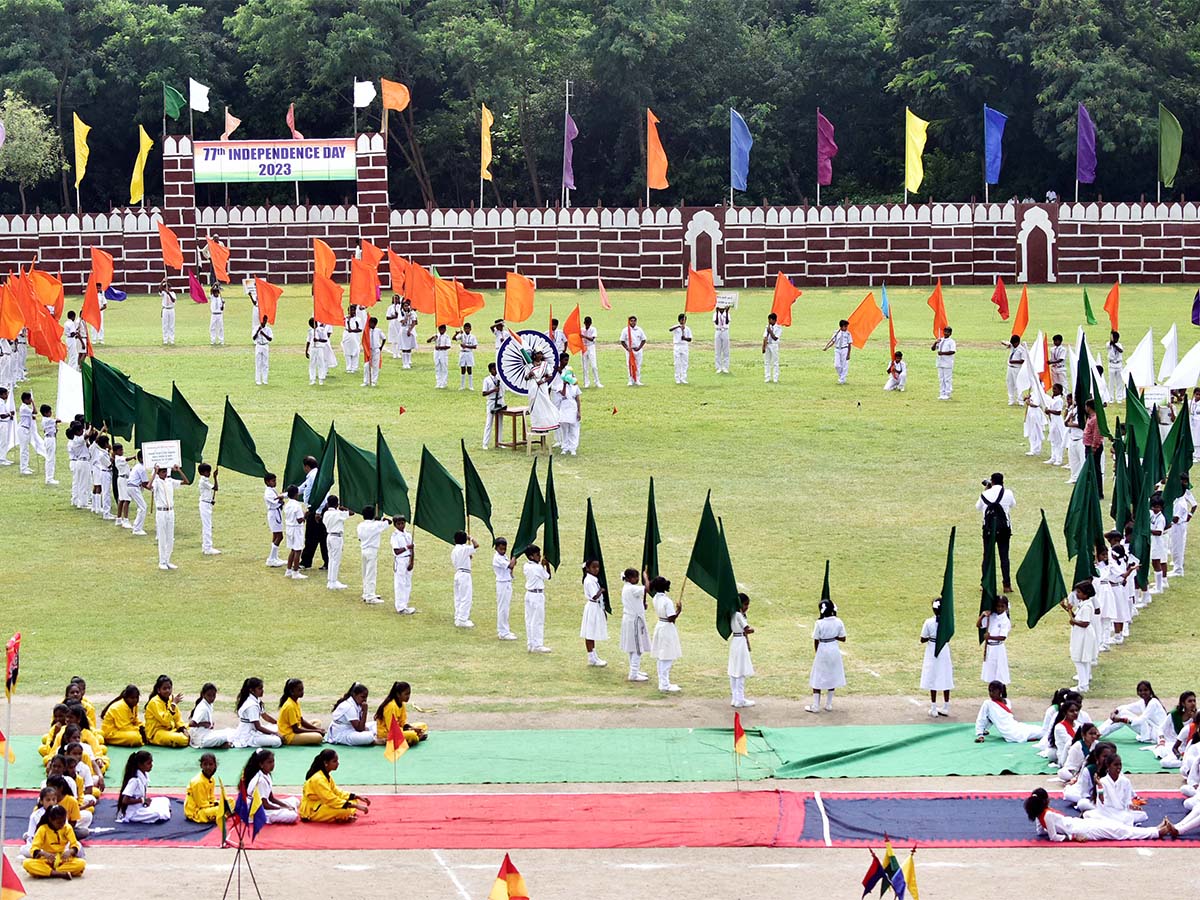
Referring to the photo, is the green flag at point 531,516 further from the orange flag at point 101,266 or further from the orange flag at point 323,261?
the orange flag at point 101,266

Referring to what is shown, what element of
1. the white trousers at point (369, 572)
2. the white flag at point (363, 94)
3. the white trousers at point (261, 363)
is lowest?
the white trousers at point (369, 572)

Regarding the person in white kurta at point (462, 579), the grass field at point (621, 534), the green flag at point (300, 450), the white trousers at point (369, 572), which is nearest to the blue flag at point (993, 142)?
the grass field at point (621, 534)

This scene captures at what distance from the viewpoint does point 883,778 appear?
55.5 ft

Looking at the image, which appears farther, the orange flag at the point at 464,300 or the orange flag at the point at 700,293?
the orange flag at the point at 700,293

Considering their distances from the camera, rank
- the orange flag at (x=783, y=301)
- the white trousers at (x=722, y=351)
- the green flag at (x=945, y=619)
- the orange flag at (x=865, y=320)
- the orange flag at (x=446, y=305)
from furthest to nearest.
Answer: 1. the white trousers at (x=722, y=351)
2. the orange flag at (x=783, y=301)
3. the orange flag at (x=446, y=305)
4. the orange flag at (x=865, y=320)
5. the green flag at (x=945, y=619)

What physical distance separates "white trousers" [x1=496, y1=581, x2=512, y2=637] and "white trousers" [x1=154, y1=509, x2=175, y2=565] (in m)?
5.24

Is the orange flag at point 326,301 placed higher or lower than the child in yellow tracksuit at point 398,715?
higher

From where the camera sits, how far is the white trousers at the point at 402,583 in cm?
2255

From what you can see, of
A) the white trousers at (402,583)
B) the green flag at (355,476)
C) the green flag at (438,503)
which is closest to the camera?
the white trousers at (402,583)

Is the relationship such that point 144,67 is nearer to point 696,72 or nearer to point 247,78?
point 247,78

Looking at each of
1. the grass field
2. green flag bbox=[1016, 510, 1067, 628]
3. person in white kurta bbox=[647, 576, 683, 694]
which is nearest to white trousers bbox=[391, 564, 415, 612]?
the grass field

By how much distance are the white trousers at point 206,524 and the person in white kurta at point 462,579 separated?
185 inches

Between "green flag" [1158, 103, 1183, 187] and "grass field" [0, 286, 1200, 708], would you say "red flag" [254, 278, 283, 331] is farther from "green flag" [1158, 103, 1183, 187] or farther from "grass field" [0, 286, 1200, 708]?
"green flag" [1158, 103, 1183, 187]

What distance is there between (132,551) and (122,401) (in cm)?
271
